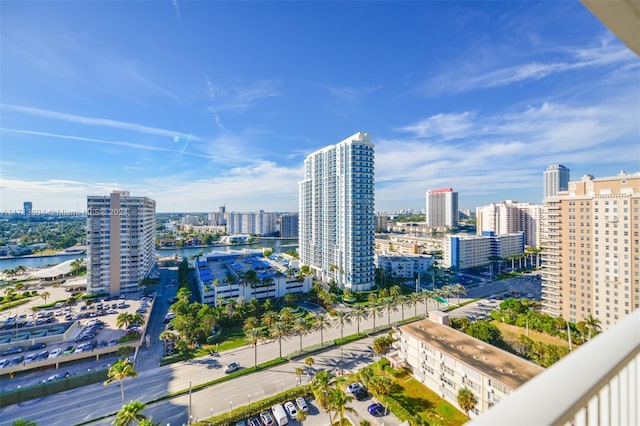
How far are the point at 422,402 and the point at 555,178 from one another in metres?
27.7

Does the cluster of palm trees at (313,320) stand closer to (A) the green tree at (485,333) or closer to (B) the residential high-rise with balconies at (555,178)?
(A) the green tree at (485,333)

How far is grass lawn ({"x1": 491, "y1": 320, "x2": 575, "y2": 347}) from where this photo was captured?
405 inches

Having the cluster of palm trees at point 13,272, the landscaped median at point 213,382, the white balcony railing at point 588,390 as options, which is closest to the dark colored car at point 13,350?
the landscaped median at point 213,382

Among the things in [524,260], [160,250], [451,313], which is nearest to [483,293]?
[451,313]

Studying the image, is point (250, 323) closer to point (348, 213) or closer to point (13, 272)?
point (348, 213)

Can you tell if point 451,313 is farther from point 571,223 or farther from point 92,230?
point 92,230

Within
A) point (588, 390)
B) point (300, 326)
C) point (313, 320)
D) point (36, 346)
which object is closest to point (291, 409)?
point (300, 326)

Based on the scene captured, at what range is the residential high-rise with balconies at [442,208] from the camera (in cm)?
4878

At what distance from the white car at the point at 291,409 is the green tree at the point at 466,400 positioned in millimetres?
3762

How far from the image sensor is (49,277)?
19.1 metres

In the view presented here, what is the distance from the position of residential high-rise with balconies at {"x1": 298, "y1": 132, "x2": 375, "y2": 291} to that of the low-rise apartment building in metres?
7.61

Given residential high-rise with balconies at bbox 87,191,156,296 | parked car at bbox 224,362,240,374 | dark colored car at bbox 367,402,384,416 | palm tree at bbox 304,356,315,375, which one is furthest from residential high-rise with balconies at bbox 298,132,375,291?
residential high-rise with balconies at bbox 87,191,156,296

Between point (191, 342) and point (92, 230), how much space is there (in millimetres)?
11278

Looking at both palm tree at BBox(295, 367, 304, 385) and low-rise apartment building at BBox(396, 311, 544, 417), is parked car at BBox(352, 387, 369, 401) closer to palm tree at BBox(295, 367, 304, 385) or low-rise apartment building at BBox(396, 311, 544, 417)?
palm tree at BBox(295, 367, 304, 385)
